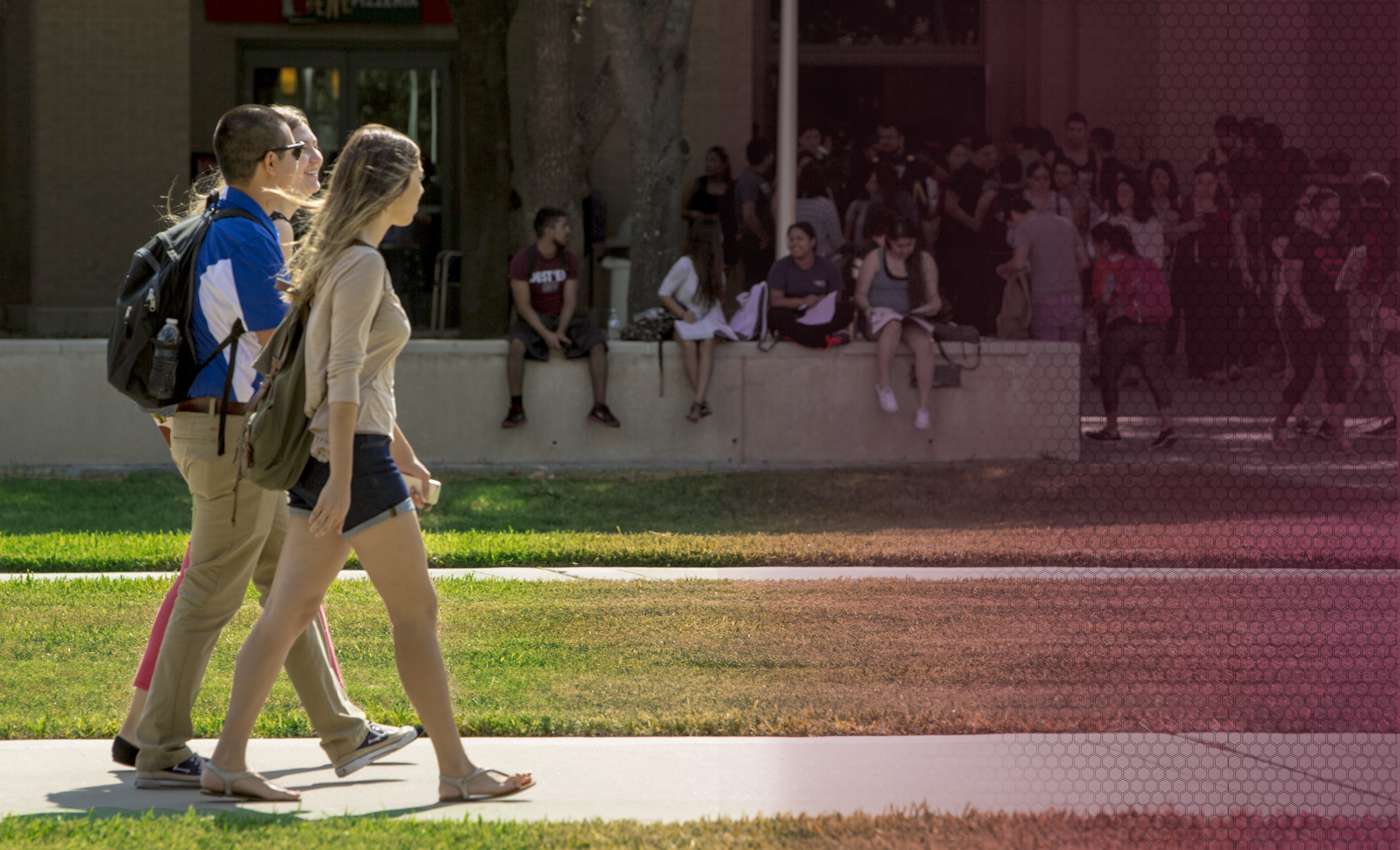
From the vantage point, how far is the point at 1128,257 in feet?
43.8

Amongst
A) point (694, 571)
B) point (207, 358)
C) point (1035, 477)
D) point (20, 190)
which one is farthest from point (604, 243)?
point (207, 358)

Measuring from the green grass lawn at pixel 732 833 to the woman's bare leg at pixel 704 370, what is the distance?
8.48m

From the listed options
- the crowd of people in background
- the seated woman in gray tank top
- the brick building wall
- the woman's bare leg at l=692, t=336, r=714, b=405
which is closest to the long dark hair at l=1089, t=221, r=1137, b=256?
the crowd of people in background

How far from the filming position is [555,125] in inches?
595

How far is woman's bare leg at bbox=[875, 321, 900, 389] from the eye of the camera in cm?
1270

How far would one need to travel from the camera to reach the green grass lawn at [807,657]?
5.43m

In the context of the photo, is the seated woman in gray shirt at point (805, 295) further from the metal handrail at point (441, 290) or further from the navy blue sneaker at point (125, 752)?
the navy blue sneaker at point (125, 752)

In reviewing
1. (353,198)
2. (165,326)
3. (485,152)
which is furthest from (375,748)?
(485,152)

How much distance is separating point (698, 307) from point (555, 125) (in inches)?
125

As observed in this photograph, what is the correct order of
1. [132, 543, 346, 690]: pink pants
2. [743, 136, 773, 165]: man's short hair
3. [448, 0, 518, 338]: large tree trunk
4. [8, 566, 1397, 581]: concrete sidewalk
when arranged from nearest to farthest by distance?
[132, 543, 346, 690]: pink pants
[8, 566, 1397, 581]: concrete sidewalk
[448, 0, 518, 338]: large tree trunk
[743, 136, 773, 165]: man's short hair

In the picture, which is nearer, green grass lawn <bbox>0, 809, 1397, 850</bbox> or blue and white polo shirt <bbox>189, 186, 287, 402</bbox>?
green grass lawn <bbox>0, 809, 1397, 850</bbox>

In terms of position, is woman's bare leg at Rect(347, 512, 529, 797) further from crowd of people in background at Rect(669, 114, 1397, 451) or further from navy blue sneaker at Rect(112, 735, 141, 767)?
crowd of people in background at Rect(669, 114, 1397, 451)

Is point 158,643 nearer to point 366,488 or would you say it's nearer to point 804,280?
point 366,488

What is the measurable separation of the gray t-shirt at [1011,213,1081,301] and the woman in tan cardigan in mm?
9969
